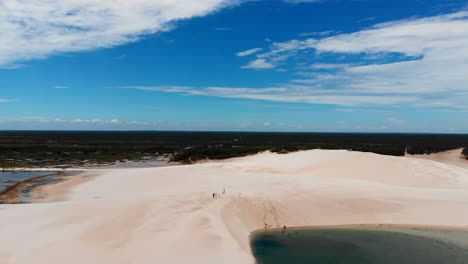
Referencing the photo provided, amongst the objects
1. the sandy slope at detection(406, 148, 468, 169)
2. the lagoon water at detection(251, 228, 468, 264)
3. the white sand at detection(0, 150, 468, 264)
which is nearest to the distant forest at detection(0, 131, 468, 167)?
the sandy slope at detection(406, 148, 468, 169)

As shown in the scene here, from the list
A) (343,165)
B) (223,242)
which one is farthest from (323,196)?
(343,165)

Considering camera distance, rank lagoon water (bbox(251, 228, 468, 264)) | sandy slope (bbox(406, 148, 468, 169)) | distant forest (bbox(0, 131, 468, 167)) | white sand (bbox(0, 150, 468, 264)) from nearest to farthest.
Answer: white sand (bbox(0, 150, 468, 264)), lagoon water (bbox(251, 228, 468, 264)), sandy slope (bbox(406, 148, 468, 169)), distant forest (bbox(0, 131, 468, 167))

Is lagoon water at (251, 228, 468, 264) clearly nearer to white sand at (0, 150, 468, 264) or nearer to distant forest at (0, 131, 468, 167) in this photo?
white sand at (0, 150, 468, 264)

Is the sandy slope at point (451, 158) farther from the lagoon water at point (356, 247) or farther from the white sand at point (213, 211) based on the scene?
the lagoon water at point (356, 247)

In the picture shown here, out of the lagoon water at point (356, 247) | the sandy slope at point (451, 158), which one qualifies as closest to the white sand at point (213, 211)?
the lagoon water at point (356, 247)

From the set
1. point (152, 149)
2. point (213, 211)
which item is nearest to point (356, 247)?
point (213, 211)

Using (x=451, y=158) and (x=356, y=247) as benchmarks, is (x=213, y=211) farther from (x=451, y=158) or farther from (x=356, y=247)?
(x=451, y=158)

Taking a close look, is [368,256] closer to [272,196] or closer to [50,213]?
[272,196]
